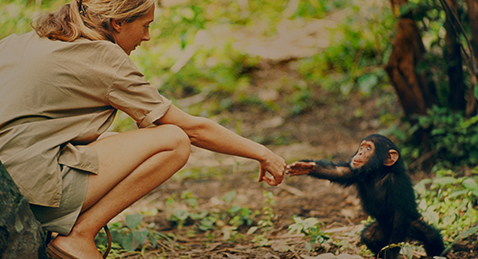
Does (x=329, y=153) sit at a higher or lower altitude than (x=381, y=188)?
lower

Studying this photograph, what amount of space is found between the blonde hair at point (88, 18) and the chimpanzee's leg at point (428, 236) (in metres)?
2.00

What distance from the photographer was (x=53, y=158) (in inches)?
78.1

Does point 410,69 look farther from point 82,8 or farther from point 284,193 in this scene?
point 82,8

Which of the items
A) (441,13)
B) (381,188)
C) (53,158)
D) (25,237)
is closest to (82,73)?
(53,158)

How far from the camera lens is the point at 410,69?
4.11 meters

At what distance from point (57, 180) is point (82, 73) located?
503 mm

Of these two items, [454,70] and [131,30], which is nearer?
[131,30]

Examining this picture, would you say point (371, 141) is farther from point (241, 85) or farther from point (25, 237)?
point (241, 85)

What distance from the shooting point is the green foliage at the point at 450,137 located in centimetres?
382

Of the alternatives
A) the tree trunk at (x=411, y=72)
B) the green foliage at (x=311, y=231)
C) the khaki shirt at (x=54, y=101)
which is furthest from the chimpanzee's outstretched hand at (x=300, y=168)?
the tree trunk at (x=411, y=72)

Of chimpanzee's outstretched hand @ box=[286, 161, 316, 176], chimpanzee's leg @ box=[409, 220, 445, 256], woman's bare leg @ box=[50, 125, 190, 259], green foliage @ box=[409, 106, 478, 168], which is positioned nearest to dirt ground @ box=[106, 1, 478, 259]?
chimpanzee's leg @ box=[409, 220, 445, 256]

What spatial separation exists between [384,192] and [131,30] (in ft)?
5.69

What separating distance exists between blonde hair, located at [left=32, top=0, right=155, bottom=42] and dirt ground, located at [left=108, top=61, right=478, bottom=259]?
1.41 metres

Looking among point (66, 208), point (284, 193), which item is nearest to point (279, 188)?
point (284, 193)
